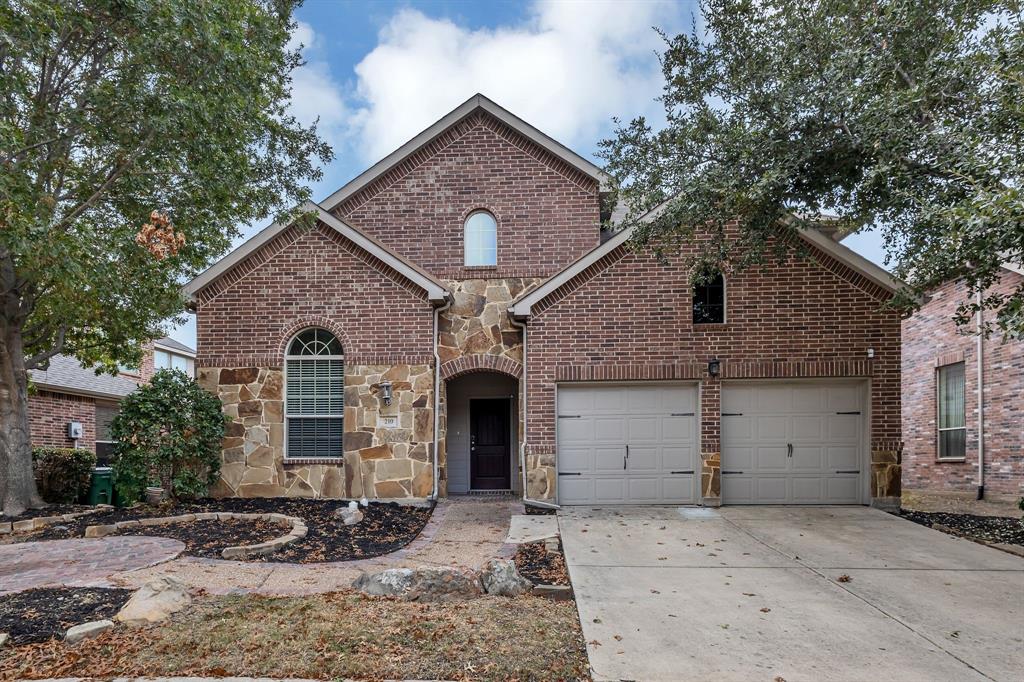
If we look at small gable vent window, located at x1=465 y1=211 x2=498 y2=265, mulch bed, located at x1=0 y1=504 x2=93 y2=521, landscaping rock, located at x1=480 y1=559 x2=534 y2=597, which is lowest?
mulch bed, located at x1=0 y1=504 x2=93 y2=521

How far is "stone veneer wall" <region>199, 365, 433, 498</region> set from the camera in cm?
1160

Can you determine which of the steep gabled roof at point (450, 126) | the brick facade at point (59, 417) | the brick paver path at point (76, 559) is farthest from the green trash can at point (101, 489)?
the steep gabled roof at point (450, 126)

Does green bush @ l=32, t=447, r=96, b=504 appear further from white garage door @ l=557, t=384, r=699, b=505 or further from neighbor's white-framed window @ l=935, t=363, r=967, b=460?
neighbor's white-framed window @ l=935, t=363, r=967, b=460

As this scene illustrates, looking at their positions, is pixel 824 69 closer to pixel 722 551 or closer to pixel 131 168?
pixel 722 551

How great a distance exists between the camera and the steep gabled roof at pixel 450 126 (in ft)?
43.7

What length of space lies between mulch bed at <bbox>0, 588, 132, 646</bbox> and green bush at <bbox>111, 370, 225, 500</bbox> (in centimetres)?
505

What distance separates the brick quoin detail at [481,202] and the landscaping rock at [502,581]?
7660 mm

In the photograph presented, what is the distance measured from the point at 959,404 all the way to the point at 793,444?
6.09m

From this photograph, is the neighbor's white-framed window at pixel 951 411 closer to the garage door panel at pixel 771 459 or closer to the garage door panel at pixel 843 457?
the garage door panel at pixel 843 457

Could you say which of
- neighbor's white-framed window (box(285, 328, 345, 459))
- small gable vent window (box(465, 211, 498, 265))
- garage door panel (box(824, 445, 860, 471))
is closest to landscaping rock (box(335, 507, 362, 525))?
neighbor's white-framed window (box(285, 328, 345, 459))

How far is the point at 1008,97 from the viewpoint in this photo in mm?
6770

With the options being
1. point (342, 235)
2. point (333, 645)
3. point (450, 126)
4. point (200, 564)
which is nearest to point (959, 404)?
point (450, 126)

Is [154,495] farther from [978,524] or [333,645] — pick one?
[978,524]

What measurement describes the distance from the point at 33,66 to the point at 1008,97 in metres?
13.2
